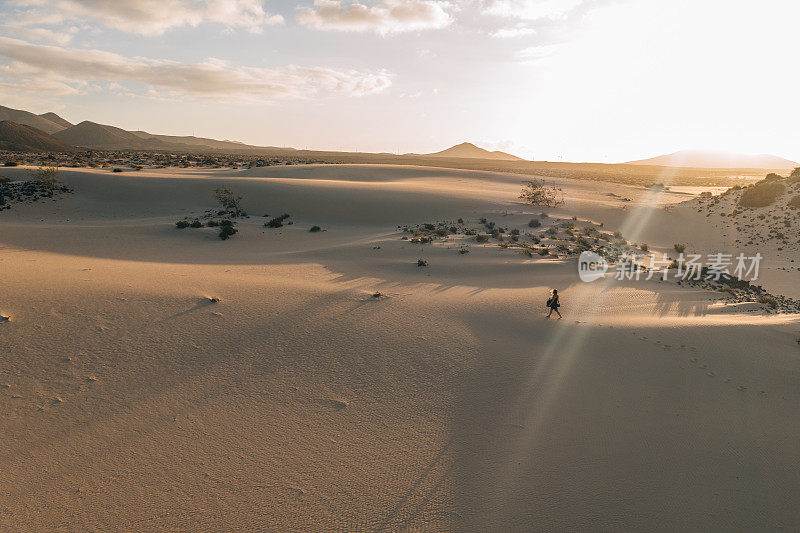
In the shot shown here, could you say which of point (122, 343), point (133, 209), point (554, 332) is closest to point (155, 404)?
point (122, 343)

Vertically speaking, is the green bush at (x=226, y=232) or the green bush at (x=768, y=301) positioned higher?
the green bush at (x=226, y=232)

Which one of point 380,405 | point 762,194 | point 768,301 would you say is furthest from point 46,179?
point 762,194

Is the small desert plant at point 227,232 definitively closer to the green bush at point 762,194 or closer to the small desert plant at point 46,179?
the small desert plant at point 46,179

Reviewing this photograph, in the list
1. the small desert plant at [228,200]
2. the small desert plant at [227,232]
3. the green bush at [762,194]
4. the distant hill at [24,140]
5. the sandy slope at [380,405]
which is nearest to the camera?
the sandy slope at [380,405]

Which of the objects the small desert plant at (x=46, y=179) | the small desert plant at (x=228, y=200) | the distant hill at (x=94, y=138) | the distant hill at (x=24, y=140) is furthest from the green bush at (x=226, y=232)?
the distant hill at (x=94, y=138)

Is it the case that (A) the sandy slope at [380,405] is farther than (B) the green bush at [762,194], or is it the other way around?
(B) the green bush at [762,194]

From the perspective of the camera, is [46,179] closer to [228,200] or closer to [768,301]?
[228,200]
